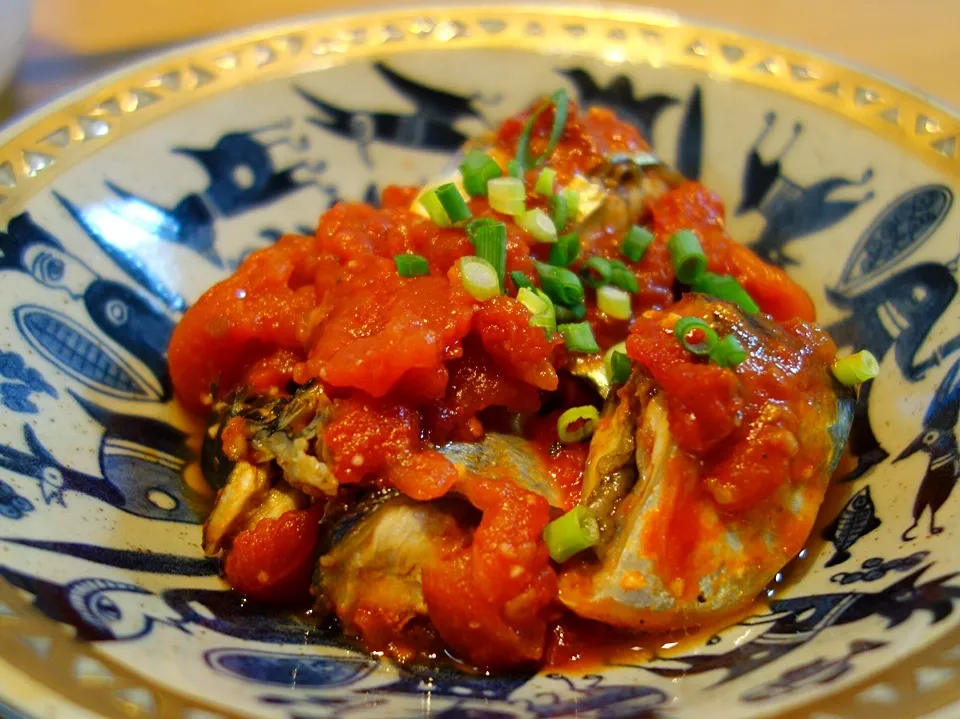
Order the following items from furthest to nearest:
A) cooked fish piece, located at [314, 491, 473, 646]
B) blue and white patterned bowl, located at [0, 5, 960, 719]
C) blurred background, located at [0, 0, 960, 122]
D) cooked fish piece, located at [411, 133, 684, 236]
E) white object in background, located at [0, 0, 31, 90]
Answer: blurred background, located at [0, 0, 960, 122] → white object in background, located at [0, 0, 31, 90] → cooked fish piece, located at [411, 133, 684, 236] → cooked fish piece, located at [314, 491, 473, 646] → blue and white patterned bowl, located at [0, 5, 960, 719]

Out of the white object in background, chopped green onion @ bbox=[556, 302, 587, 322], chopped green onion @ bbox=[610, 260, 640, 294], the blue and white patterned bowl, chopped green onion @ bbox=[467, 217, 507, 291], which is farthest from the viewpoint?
the white object in background

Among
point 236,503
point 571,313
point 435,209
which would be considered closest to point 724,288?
point 571,313

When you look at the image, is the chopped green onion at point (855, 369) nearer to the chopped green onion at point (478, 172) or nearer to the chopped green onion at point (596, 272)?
the chopped green onion at point (596, 272)

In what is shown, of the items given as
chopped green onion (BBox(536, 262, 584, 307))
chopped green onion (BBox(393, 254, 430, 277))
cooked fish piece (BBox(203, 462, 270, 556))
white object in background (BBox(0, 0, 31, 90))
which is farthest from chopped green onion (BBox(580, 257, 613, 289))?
white object in background (BBox(0, 0, 31, 90))

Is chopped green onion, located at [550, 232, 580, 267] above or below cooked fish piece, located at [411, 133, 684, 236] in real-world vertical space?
below

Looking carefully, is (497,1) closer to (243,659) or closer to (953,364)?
(953,364)

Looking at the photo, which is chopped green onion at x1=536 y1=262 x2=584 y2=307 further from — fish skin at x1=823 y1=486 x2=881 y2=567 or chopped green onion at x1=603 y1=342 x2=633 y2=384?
fish skin at x1=823 y1=486 x2=881 y2=567

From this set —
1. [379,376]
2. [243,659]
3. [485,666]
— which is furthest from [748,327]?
[243,659]
